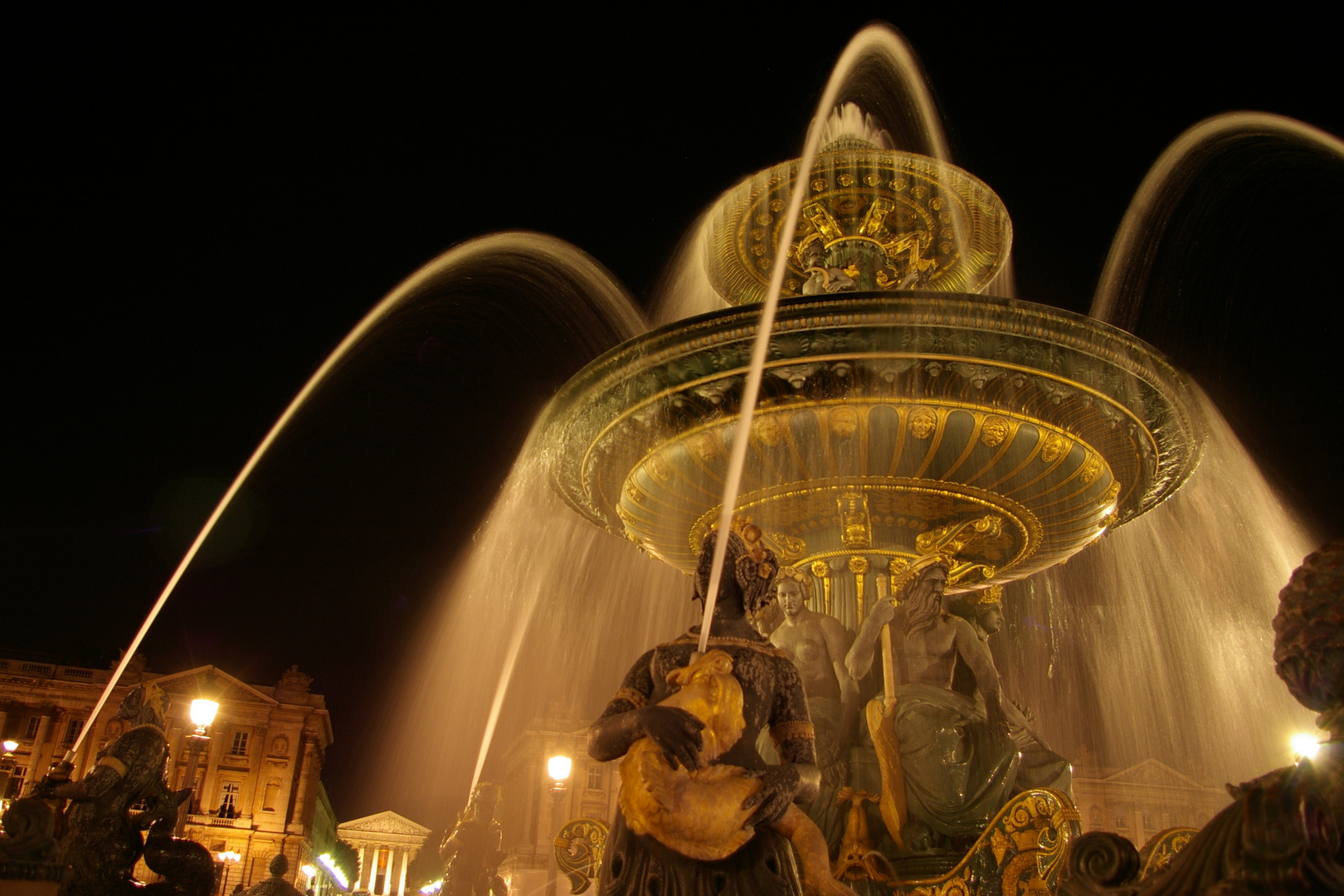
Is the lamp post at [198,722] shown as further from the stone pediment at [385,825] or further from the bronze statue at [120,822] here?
the stone pediment at [385,825]

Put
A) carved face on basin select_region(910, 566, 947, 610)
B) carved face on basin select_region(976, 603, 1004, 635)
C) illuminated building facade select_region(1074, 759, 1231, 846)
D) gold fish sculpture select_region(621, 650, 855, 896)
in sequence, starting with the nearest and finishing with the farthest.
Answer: gold fish sculpture select_region(621, 650, 855, 896) < carved face on basin select_region(910, 566, 947, 610) < carved face on basin select_region(976, 603, 1004, 635) < illuminated building facade select_region(1074, 759, 1231, 846)

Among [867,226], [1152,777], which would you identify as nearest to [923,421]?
[867,226]

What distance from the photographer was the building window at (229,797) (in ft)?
188

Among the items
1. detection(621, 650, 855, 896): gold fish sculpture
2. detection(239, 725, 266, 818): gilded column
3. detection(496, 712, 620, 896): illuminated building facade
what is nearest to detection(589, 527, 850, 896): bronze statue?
detection(621, 650, 855, 896): gold fish sculpture

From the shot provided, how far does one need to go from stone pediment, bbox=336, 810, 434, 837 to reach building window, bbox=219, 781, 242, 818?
54.0ft

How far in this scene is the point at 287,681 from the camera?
63688 mm

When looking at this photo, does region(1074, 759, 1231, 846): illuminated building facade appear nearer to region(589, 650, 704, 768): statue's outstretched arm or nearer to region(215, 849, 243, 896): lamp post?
region(589, 650, 704, 768): statue's outstretched arm

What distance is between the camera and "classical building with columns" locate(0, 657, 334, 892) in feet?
174

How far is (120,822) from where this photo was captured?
5.70 m

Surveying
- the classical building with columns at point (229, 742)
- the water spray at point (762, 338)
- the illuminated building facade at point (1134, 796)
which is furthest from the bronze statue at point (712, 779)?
the classical building with columns at point (229, 742)

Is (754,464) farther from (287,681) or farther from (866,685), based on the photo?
(287,681)

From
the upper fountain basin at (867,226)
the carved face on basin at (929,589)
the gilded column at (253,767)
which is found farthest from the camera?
the gilded column at (253,767)

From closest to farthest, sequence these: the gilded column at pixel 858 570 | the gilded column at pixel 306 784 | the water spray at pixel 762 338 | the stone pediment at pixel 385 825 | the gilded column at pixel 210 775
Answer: the water spray at pixel 762 338, the gilded column at pixel 858 570, the gilded column at pixel 210 775, the gilded column at pixel 306 784, the stone pediment at pixel 385 825

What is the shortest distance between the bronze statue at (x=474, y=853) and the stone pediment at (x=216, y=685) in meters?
51.4
